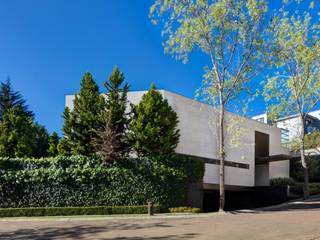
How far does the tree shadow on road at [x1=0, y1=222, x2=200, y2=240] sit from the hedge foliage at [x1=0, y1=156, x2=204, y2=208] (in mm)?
5398

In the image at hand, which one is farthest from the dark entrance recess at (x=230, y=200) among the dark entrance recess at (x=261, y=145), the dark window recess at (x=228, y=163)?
the dark entrance recess at (x=261, y=145)

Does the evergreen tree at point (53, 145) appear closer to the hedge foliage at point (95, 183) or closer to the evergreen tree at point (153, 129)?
the hedge foliage at point (95, 183)

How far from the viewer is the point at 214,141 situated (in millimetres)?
32656

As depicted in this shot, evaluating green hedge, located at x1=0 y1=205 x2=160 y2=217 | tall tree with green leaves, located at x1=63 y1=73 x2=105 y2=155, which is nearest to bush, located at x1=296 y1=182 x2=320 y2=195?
green hedge, located at x1=0 y1=205 x2=160 y2=217

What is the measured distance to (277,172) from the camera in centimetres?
4178

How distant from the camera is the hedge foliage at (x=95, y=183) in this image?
23047mm

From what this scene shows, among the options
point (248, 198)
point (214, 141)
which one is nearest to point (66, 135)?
point (214, 141)

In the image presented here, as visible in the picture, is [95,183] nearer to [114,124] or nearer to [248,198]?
[114,124]

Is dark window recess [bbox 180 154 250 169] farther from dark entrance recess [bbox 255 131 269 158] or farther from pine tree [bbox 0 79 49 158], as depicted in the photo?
pine tree [bbox 0 79 49 158]

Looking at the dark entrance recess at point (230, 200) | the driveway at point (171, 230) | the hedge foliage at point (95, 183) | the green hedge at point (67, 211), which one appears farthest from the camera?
the dark entrance recess at point (230, 200)

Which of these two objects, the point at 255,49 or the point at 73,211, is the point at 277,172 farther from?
the point at 73,211

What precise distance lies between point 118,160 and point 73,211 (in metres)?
3.58

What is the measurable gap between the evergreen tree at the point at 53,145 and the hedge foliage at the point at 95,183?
5.21 m

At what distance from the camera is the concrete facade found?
1158 inches
